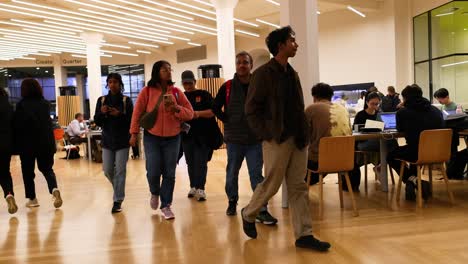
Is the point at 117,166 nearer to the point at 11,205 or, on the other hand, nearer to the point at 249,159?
the point at 11,205

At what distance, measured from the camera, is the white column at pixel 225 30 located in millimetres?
12148

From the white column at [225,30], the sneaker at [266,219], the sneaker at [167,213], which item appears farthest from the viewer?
the white column at [225,30]

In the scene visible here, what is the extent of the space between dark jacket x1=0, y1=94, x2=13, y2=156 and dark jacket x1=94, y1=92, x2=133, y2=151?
1075 mm

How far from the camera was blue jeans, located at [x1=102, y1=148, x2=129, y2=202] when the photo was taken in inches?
179

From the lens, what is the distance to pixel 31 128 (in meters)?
4.84

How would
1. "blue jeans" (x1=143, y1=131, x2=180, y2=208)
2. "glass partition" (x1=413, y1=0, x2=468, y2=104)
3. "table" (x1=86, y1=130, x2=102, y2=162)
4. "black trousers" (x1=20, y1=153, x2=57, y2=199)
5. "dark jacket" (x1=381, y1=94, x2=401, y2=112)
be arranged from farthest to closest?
"glass partition" (x1=413, y1=0, x2=468, y2=104)
"table" (x1=86, y1=130, x2=102, y2=162)
"dark jacket" (x1=381, y1=94, x2=401, y2=112)
"black trousers" (x1=20, y1=153, x2=57, y2=199)
"blue jeans" (x1=143, y1=131, x2=180, y2=208)

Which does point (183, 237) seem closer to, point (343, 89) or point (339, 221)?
point (339, 221)

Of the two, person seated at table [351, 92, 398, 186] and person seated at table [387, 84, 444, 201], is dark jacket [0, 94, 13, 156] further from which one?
person seated at table [387, 84, 444, 201]

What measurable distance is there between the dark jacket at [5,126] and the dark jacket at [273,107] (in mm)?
3095

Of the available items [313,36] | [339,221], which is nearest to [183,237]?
[339,221]

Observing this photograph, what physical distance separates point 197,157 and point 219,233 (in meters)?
1.57

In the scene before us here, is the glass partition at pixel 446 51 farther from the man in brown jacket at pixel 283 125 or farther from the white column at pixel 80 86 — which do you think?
the white column at pixel 80 86

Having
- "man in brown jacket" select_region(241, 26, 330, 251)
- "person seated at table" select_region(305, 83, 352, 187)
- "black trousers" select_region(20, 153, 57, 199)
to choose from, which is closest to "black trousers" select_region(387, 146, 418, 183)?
"person seated at table" select_region(305, 83, 352, 187)

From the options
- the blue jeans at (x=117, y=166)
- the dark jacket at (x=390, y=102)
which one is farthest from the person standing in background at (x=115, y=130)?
Result: the dark jacket at (x=390, y=102)
